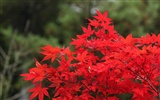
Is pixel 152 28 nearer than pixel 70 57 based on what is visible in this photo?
No

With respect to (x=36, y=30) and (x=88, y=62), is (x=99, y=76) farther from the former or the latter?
(x=36, y=30)

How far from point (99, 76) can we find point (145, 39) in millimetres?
369

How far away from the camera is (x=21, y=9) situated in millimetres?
9562

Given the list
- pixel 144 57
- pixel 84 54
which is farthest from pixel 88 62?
pixel 144 57

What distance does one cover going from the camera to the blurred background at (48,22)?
25.5 feet

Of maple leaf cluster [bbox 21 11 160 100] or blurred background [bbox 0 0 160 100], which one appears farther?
blurred background [bbox 0 0 160 100]

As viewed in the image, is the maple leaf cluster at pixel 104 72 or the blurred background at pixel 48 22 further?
the blurred background at pixel 48 22

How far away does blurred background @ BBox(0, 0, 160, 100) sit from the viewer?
7.78 metres

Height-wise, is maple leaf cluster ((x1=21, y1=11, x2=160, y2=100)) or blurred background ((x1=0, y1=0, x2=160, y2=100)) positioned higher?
blurred background ((x1=0, y1=0, x2=160, y2=100))

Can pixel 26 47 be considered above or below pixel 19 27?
below

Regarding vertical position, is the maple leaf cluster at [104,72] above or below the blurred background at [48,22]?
below

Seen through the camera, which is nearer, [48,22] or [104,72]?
[104,72]

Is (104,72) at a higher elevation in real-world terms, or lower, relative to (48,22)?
lower

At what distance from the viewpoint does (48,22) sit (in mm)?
9219
